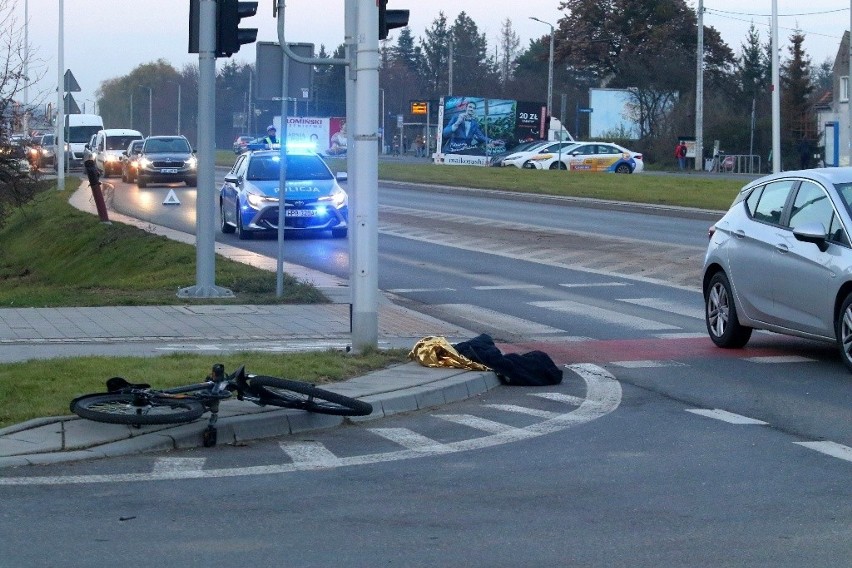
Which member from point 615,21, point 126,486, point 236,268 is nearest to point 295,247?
point 236,268

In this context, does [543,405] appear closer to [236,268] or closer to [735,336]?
[735,336]

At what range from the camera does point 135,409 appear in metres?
7.82

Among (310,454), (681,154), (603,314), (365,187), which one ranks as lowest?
(310,454)

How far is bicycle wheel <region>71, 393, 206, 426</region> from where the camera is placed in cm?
769

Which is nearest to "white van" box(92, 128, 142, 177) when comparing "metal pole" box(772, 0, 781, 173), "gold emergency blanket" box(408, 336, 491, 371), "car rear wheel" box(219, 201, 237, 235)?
"car rear wheel" box(219, 201, 237, 235)

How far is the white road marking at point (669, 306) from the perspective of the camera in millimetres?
15008

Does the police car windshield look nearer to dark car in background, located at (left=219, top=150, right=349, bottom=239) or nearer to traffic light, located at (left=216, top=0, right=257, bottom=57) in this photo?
dark car in background, located at (left=219, top=150, right=349, bottom=239)

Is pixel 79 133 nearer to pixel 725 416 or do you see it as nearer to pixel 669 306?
pixel 669 306

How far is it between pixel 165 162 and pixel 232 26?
29.8 m

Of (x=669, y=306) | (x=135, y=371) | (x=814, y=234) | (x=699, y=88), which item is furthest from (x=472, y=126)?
(x=135, y=371)

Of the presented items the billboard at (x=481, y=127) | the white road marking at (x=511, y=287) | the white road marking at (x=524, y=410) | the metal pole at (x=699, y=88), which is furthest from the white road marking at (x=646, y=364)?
the billboard at (x=481, y=127)

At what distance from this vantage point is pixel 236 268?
1859 cm

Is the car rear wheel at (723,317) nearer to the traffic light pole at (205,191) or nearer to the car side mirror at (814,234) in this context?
the car side mirror at (814,234)

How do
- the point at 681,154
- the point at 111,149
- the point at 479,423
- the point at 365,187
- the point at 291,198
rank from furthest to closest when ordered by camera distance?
the point at 681,154, the point at 111,149, the point at 291,198, the point at 365,187, the point at 479,423
